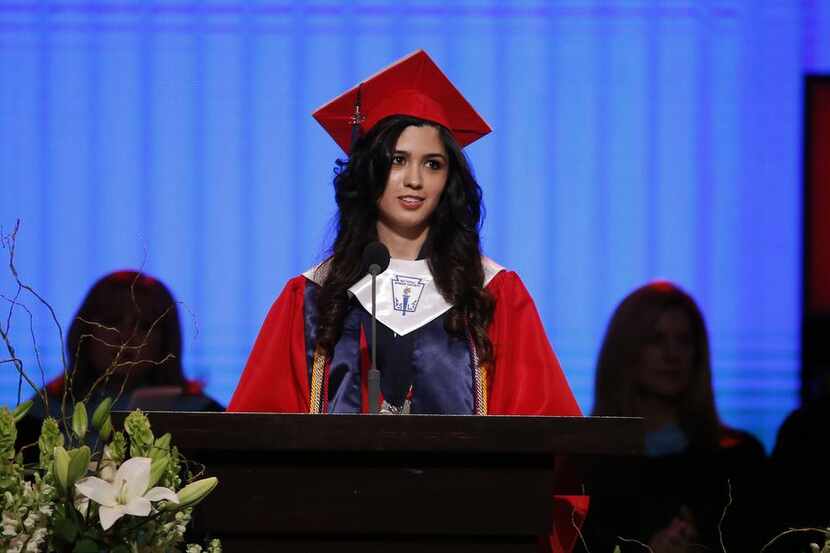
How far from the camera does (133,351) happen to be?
14.0 ft

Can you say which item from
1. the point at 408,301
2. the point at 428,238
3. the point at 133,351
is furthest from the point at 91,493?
the point at 133,351

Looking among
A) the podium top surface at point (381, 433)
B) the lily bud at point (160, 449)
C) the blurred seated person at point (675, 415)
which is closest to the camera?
the lily bud at point (160, 449)

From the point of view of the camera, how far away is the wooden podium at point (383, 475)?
2041mm

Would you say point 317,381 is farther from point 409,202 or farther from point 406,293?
point 409,202

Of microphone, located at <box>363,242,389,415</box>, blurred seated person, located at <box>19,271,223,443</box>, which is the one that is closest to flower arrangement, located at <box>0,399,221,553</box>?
microphone, located at <box>363,242,389,415</box>

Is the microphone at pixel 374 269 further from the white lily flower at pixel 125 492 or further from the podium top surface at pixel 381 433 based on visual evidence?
the white lily flower at pixel 125 492

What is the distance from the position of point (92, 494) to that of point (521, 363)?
1.51 m

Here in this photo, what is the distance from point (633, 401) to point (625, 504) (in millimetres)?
359

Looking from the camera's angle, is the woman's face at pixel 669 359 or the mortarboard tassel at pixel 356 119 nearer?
the mortarboard tassel at pixel 356 119

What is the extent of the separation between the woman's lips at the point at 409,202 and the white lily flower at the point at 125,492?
4.91 feet

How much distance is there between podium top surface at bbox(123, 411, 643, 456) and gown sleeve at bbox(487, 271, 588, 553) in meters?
0.85

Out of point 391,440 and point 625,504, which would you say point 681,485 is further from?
point 391,440

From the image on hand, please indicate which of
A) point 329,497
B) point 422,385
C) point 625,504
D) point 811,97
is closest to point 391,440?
point 329,497

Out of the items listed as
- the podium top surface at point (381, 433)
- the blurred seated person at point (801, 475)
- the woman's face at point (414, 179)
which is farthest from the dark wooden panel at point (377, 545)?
the blurred seated person at point (801, 475)
